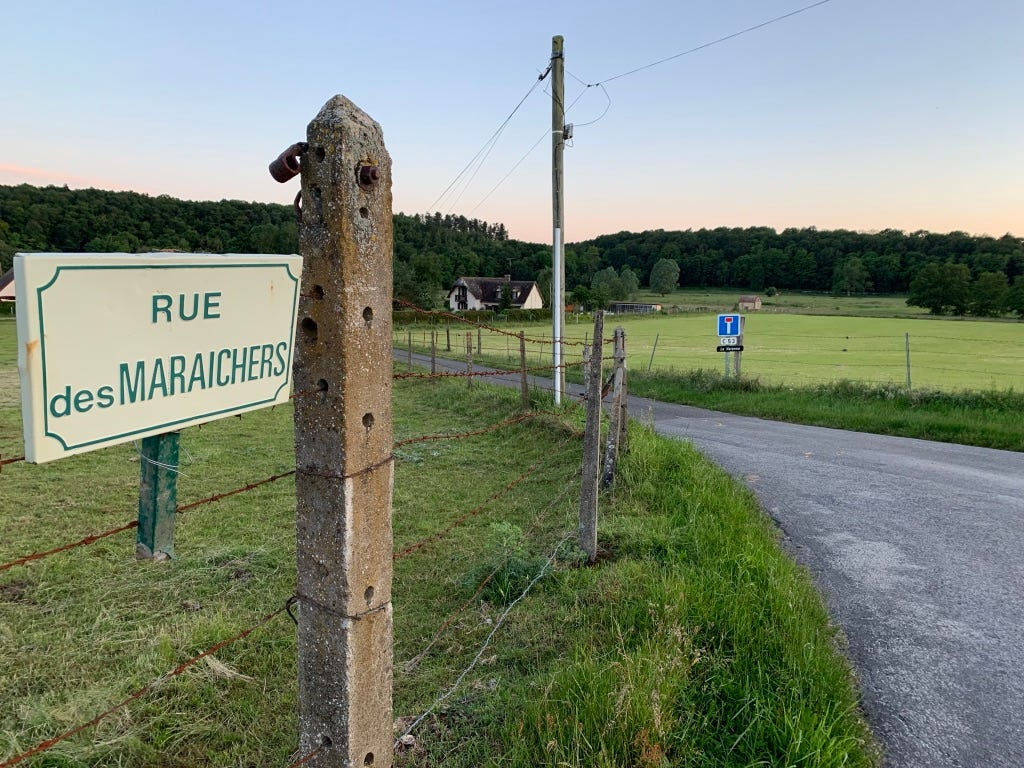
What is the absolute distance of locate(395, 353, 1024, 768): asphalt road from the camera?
3.14 meters

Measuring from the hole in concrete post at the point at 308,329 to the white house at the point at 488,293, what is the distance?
79112mm

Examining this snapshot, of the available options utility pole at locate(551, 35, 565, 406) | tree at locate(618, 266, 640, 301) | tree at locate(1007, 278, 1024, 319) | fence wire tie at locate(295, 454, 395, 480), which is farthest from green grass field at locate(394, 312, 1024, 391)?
tree at locate(618, 266, 640, 301)

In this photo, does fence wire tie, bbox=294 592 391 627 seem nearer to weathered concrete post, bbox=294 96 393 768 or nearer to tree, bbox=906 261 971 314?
weathered concrete post, bbox=294 96 393 768

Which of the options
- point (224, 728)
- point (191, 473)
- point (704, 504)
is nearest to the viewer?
point (224, 728)

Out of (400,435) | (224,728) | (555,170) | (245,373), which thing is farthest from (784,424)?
(245,373)

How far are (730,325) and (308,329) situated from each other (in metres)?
16.3

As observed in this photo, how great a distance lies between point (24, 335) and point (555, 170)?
12.0 metres

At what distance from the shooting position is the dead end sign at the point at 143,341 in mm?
1154

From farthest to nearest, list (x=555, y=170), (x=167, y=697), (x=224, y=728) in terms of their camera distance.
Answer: (x=555, y=170) < (x=167, y=697) < (x=224, y=728)

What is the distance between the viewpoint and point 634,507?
5648 mm

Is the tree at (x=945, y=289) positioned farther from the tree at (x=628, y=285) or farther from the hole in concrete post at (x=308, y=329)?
the hole in concrete post at (x=308, y=329)

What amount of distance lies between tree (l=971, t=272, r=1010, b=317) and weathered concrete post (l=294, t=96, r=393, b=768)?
243 feet

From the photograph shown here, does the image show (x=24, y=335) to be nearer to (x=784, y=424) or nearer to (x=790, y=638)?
(x=790, y=638)

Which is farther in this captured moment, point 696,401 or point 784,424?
point 696,401
